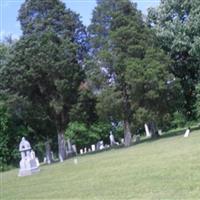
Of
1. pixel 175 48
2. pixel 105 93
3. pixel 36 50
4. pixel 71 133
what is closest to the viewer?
pixel 105 93

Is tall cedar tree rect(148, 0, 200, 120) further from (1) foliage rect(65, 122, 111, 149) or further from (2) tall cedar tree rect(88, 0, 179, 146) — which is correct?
(1) foliage rect(65, 122, 111, 149)

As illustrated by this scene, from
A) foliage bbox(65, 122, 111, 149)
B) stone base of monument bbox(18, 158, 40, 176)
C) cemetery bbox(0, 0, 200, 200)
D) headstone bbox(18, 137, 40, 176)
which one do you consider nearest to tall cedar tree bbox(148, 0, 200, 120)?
cemetery bbox(0, 0, 200, 200)

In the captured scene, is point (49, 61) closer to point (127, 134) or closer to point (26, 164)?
point (127, 134)

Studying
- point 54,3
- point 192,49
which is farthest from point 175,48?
point 54,3

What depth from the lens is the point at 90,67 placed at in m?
42.1

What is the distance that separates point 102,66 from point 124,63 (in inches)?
74.4

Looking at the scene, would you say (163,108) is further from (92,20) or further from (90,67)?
(92,20)

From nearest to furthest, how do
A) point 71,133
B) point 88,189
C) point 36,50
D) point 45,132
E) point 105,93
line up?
point 88,189 → point 105,93 → point 36,50 → point 45,132 → point 71,133

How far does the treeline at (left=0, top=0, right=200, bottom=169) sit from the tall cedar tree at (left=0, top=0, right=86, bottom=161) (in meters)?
0.08

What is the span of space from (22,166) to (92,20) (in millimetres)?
18640

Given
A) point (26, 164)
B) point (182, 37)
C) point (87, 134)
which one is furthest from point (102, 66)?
point (87, 134)

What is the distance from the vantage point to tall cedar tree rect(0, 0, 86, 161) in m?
42.1

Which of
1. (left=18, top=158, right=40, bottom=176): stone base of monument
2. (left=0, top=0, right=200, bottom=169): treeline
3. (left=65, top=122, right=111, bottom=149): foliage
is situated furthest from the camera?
(left=65, top=122, right=111, bottom=149): foliage

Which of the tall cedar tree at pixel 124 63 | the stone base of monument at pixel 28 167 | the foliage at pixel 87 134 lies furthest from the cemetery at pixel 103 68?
the foliage at pixel 87 134
